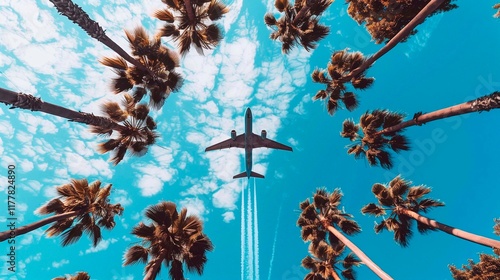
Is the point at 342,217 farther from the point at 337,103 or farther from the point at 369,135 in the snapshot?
the point at 337,103

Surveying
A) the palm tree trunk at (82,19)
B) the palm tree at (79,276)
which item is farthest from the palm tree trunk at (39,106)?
the palm tree at (79,276)

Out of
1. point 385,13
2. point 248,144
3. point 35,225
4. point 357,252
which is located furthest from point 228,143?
point 35,225

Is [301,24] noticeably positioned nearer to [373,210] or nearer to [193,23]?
[193,23]

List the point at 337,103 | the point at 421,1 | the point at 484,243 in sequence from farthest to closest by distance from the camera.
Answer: the point at 337,103, the point at 421,1, the point at 484,243

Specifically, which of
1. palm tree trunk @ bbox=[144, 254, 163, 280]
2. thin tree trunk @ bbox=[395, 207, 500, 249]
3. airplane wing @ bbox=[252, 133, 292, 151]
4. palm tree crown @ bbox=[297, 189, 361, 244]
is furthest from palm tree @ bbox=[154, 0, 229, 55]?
airplane wing @ bbox=[252, 133, 292, 151]

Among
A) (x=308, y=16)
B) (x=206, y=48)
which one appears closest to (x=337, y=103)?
(x=308, y=16)

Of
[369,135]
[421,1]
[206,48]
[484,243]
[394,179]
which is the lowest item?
[484,243]
